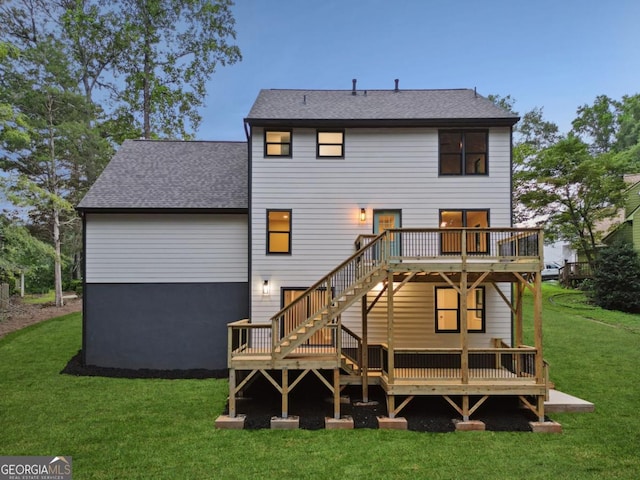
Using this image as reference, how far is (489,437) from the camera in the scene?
740 centimetres

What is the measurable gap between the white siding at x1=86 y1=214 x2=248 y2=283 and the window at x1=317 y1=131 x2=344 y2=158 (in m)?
4.25

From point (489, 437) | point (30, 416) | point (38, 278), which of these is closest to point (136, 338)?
point (30, 416)


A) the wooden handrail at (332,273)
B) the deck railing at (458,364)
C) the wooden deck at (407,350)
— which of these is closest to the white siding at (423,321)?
the deck railing at (458,364)

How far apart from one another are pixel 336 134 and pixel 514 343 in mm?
8751

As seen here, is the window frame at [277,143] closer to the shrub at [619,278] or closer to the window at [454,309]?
the window at [454,309]

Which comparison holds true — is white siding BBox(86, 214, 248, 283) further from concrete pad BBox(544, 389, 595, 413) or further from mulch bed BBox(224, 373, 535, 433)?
concrete pad BBox(544, 389, 595, 413)

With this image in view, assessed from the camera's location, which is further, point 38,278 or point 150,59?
point 38,278

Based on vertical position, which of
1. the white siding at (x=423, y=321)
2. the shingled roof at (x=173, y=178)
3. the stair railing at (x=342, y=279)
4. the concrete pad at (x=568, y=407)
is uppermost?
the shingled roof at (x=173, y=178)

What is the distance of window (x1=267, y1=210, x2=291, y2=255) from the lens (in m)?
11.2

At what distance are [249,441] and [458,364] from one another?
6631 millimetres

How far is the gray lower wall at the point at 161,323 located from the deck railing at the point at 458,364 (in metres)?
5.57

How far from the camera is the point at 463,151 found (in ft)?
36.8

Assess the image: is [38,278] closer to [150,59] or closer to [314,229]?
[150,59]

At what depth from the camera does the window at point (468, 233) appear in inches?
426
